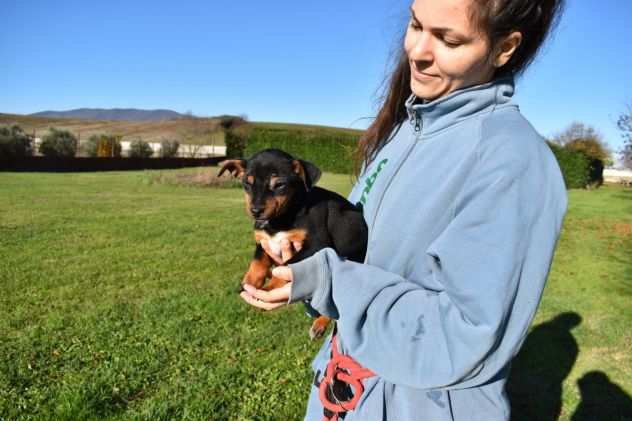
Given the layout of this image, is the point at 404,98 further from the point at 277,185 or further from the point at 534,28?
the point at 277,185

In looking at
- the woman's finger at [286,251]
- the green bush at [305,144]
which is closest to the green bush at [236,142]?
the green bush at [305,144]

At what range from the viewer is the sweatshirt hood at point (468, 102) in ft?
4.39

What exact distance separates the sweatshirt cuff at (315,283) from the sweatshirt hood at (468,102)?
1.68ft

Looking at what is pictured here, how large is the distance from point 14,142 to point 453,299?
3053 centimetres

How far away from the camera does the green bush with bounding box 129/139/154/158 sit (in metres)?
38.0

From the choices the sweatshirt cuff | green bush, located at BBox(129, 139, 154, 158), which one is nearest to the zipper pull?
the sweatshirt cuff

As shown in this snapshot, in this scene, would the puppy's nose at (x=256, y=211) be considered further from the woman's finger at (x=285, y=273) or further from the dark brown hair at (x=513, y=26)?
the woman's finger at (x=285, y=273)

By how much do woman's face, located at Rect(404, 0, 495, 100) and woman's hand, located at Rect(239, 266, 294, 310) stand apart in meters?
0.64

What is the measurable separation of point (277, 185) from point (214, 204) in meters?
13.0

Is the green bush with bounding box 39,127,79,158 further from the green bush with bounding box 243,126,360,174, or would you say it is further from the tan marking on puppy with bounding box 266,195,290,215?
the tan marking on puppy with bounding box 266,195,290,215

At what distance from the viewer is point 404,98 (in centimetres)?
199

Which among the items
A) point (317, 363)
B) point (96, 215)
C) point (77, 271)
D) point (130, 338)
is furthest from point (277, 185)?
point (96, 215)

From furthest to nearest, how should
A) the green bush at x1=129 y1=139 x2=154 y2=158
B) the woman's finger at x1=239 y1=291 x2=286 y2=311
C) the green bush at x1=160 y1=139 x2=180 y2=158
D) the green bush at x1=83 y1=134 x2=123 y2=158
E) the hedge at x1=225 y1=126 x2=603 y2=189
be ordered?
the green bush at x1=160 y1=139 x2=180 y2=158, the green bush at x1=129 y1=139 x2=154 y2=158, the green bush at x1=83 y1=134 x2=123 y2=158, the hedge at x1=225 y1=126 x2=603 y2=189, the woman's finger at x1=239 y1=291 x2=286 y2=311

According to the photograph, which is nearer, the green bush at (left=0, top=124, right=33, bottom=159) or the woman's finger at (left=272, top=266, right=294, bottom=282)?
the woman's finger at (left=272, top=266, right=294, bottom=282)
